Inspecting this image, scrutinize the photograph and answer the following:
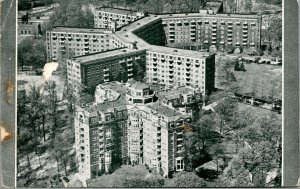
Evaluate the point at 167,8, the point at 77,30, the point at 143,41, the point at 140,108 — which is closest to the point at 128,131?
the point at 140,108

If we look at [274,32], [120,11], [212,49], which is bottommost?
[212,49]

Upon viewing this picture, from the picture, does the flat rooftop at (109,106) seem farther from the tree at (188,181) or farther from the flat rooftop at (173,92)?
A: the tree at (188,181)

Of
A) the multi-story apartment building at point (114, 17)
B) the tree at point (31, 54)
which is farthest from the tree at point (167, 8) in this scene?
the tree at point (31, 54)

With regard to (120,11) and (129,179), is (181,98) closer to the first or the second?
(129,179)

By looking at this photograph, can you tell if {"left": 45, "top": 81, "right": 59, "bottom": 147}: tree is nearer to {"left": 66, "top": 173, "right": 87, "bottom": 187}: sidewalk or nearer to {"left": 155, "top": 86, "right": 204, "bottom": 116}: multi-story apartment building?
{"left": 66, "top": 173, "right": 87, "bottom": 187}: sidewalk

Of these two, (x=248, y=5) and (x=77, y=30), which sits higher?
(x=248, y=5)

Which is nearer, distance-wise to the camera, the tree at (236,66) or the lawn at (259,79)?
the lawn at (259,79)
